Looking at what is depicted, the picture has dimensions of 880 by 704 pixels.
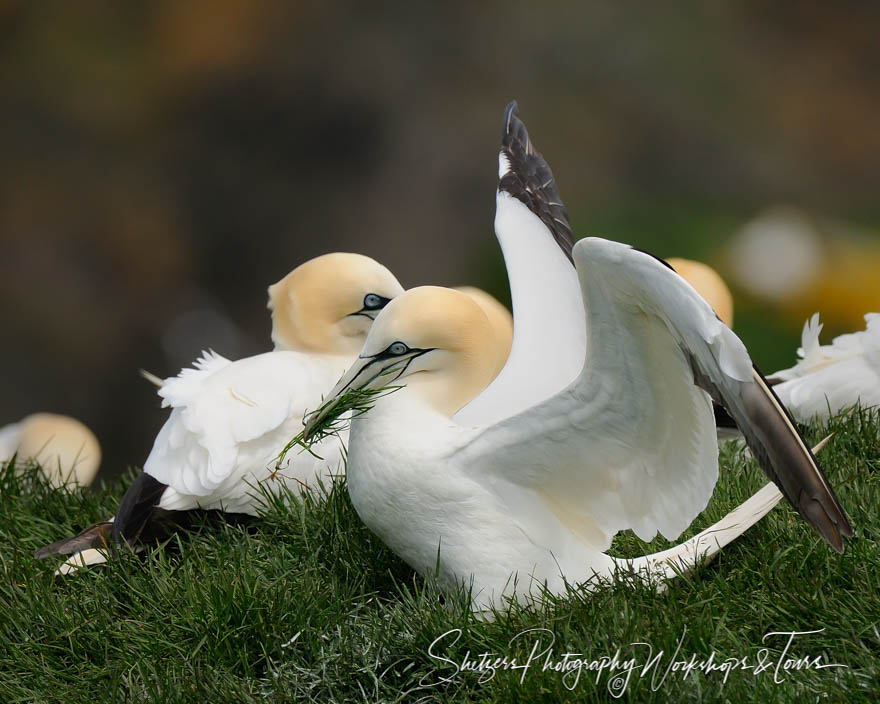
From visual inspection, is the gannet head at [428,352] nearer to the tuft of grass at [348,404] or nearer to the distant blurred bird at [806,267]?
the tuft of grass at [348,404]

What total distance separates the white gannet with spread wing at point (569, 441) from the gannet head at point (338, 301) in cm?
137

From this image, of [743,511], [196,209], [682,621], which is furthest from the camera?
[196,209]

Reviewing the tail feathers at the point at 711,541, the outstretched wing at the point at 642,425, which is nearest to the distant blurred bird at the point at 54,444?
the outstretched wing at the point at 642,425

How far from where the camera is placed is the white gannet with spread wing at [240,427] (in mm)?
4203

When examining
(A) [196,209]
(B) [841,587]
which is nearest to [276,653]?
(B) [841,587]

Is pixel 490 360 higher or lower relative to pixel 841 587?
higher

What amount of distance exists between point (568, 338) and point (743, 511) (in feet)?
3.54

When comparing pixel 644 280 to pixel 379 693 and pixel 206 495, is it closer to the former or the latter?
pixel 379 693

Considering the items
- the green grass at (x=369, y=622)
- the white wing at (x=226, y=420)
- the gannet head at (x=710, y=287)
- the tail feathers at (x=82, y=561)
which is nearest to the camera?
the green grass at (x=369, y=622)

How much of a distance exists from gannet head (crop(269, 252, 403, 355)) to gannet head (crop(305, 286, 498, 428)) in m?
1.35

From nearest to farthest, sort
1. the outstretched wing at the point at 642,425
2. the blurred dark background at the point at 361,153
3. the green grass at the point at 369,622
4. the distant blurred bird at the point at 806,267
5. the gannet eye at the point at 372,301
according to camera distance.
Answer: the outstretched wing at the point at 642,425 < the green grass at the point at 369,622 < the gannet eye at the point at 372,301 < the distant blurred bird at the point at 806,267 < the blurred dark background at the point at 361,153

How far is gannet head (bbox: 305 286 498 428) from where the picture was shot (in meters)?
3.55

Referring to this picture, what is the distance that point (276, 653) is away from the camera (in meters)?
3.31

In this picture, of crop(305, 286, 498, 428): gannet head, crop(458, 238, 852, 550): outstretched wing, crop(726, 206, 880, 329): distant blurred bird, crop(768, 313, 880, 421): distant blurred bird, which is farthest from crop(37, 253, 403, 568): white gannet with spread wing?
crop(726, 206, 880, 329): distant blurred bird
